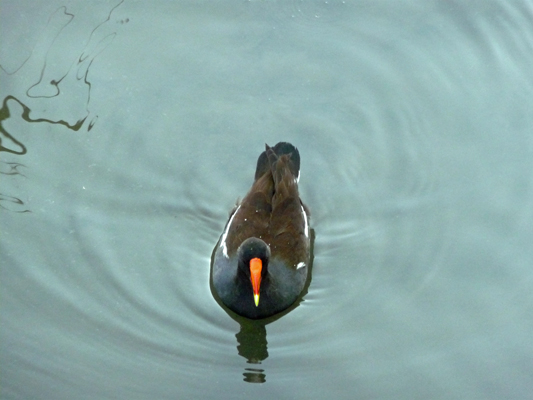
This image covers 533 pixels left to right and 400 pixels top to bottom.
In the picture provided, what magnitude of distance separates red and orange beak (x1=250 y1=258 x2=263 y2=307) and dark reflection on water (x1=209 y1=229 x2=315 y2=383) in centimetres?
23

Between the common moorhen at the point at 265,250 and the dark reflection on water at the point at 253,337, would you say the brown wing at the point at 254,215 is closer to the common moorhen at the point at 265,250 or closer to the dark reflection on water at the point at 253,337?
the common moorhen at the point at 265,250

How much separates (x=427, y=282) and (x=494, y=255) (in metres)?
0.59

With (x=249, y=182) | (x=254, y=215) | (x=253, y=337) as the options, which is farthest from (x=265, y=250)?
(x=249, y=182)

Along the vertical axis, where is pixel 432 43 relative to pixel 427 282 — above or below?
above

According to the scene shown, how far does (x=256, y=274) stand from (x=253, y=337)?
0.44 metres

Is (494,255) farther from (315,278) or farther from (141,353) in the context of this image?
(141,353)

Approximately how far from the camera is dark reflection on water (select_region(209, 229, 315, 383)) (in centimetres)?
566

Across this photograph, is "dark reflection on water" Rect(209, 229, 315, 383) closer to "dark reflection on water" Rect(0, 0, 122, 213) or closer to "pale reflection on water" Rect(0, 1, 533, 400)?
"pale reflection on water" Rect(0, 1, 533, 400)

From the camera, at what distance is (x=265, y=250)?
5.91 m

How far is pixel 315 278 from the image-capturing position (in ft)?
20.6

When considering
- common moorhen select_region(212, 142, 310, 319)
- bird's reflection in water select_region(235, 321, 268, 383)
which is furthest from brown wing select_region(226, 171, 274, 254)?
bird's reflection in water select_region(235, 321, 268, 383)

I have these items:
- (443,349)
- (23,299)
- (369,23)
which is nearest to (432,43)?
(369,23)

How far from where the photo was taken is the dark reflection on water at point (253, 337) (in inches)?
223

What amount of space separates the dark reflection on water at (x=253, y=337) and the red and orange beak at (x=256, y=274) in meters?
0.23
